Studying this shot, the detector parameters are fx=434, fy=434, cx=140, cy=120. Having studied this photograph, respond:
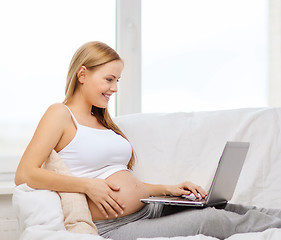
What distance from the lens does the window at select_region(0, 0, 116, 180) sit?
2.04 metres

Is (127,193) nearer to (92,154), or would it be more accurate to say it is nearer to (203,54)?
(92,154)

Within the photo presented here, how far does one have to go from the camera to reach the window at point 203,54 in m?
2.41

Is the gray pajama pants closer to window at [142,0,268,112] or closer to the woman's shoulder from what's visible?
the woman's shoulder

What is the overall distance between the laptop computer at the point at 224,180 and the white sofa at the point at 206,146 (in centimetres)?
30

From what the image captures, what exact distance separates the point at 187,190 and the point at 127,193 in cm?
23

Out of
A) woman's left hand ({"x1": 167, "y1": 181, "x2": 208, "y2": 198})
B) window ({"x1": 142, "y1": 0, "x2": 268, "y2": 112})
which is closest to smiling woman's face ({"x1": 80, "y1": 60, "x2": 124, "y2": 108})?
woman's left hand ({"x1": 167, "y1": 181, "x2": 208, "y2": 198})

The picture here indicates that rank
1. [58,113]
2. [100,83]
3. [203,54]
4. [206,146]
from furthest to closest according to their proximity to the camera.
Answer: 1. [203,54]
2. [206,146]
3. [100,83]
4. [58,113]

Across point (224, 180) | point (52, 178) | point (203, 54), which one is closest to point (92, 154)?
point (52, 178)

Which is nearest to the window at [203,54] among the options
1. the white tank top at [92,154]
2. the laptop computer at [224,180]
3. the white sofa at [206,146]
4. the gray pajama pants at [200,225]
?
the white sofa at [206,146]

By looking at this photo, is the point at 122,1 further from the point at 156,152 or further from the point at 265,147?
the point at 265,147

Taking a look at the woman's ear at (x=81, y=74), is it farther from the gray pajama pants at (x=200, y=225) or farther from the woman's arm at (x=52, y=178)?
the gray pajama pants at (x=200, y=225)

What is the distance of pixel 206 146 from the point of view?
5.90 ft

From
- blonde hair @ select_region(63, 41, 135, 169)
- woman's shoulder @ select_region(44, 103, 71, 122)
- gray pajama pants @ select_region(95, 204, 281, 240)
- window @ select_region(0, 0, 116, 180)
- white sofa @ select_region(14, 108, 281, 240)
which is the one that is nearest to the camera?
gray pajama pants @ select_region(95, 204, 281, 240)

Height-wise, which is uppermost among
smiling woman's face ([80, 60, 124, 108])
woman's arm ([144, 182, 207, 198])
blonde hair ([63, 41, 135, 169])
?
blonde hair ([63, 41, 135, 169])
